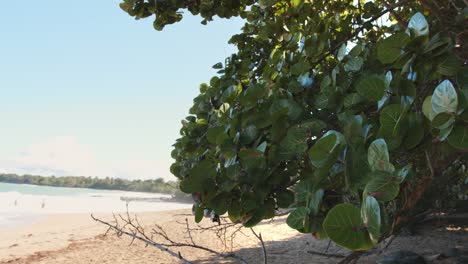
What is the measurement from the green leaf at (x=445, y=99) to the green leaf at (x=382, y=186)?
158 millimetres

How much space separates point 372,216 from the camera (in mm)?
697

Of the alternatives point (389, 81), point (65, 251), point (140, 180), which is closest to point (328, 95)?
point (389, 81)

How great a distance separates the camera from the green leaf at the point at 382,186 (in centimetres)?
→ 73

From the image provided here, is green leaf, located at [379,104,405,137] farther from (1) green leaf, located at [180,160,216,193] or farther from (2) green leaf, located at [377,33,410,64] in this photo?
(1) green leaf, located at [180,160,216,193]

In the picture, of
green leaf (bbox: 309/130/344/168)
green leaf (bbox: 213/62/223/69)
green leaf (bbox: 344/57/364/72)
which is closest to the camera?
green leaf (bbox: 309/130/344/168)

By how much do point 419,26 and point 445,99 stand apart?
0.89 ft

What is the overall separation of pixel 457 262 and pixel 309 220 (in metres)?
5.40

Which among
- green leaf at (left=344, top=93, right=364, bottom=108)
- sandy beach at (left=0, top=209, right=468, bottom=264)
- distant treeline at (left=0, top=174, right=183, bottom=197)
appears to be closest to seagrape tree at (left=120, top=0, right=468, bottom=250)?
green leaf at (left=344, top=93, right=364, bottom=108)

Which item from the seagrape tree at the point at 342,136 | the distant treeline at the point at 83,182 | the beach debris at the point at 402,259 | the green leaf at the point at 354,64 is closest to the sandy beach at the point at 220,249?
the beach debris at the point at 402,259

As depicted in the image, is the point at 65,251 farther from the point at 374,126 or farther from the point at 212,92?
the point at 374,126

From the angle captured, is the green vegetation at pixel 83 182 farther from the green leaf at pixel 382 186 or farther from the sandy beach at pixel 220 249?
the green leaf at pixel 382 186

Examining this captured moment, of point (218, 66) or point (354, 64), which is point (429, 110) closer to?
point (354, 64)

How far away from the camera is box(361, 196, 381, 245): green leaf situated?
27.1 inches

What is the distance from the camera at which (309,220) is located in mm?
1041
